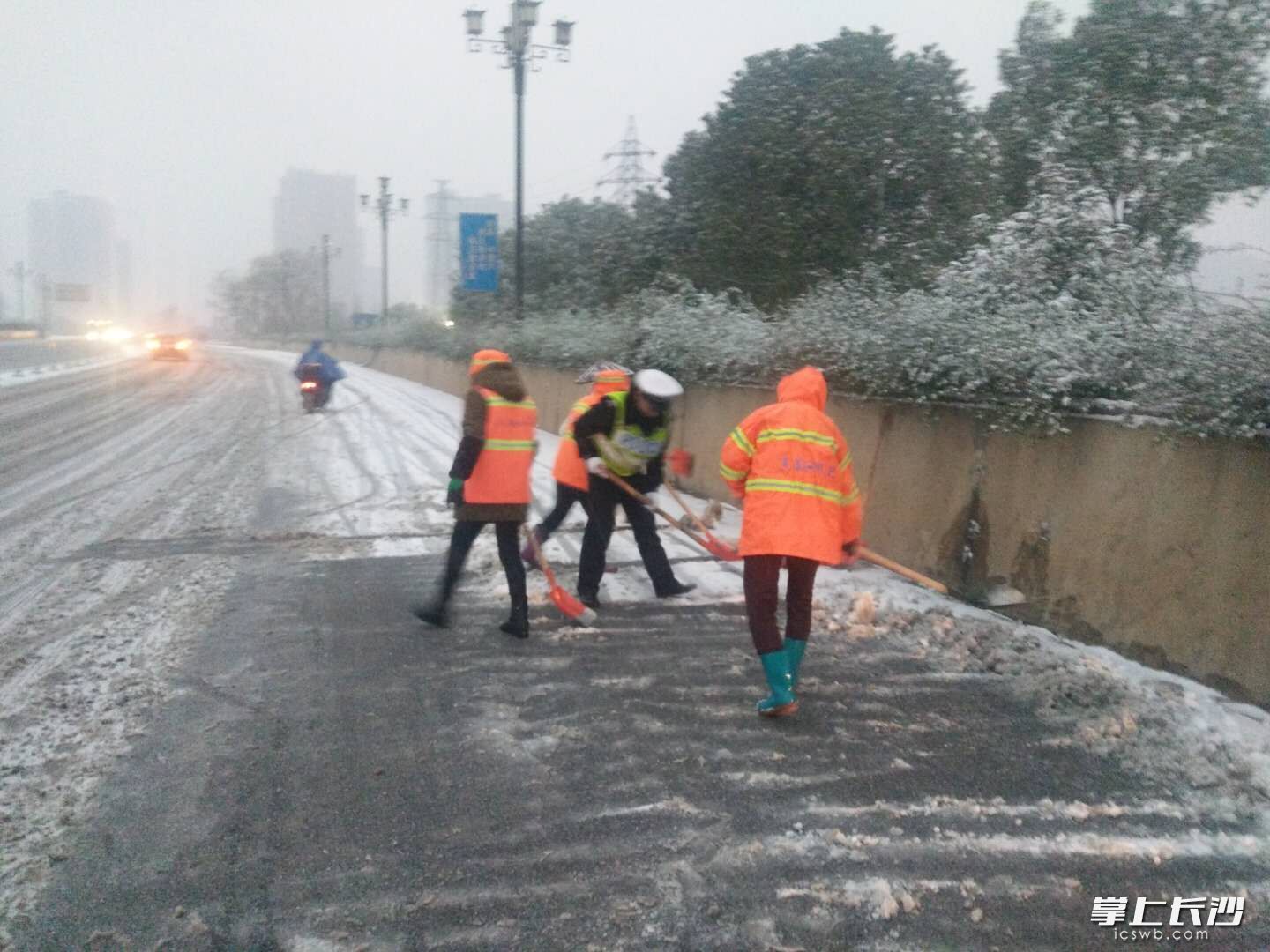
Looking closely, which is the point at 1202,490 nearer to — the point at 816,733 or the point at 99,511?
the point at 816,733

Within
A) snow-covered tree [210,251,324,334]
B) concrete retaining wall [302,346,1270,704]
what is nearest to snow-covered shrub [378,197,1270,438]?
concrete retaining wall [302,346,1270,704]

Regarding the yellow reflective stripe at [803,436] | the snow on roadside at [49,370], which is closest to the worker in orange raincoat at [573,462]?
the yellow reflective stripe at [803,436]

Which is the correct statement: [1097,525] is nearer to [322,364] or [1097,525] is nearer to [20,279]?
[322,364]

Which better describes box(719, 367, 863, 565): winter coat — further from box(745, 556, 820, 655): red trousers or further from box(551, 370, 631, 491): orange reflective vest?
box(551, 370, 631, 491): orange reflective vest

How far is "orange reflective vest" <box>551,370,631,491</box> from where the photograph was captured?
6535mm

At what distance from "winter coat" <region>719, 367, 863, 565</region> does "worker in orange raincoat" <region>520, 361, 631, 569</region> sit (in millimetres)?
1842

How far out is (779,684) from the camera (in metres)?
4.70

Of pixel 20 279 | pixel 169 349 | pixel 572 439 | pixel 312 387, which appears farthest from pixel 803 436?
pixel 20 279

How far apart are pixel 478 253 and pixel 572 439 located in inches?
719

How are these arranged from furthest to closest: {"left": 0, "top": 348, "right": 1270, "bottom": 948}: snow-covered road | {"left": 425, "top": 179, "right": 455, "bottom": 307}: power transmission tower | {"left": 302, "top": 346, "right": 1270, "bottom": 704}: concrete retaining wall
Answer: {"left": 425, "top": 179, "right": 455, "bottom": 307}: power transmission tower
{"left": 302, "top": 346, "right": 1270, "bottom": 704}: concrete retaining wall
{"left": 0, "top": 348, "right": 1270, "bottom": 948}: snow-covered road

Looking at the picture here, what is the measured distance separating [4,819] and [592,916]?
2.18 metres

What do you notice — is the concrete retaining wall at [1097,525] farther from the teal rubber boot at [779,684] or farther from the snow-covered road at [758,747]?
the teal rubber boot at [779,684]

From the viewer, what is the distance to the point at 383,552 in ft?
27.1

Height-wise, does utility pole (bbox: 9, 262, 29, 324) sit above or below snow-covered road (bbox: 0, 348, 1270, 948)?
above
